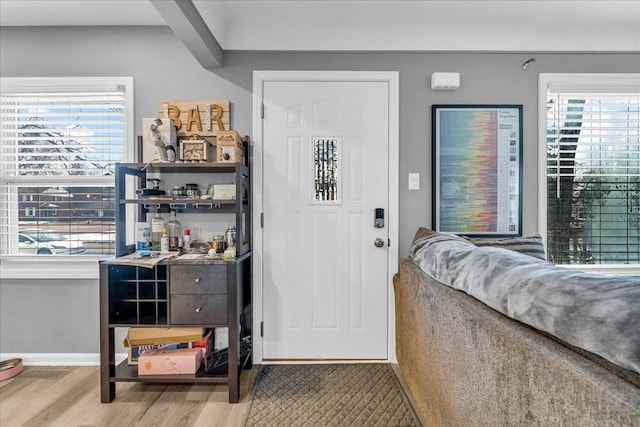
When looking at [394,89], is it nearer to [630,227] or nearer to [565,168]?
[565,168]

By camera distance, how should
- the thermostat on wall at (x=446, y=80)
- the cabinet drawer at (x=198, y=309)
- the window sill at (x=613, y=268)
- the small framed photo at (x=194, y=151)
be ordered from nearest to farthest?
the cabinet drawer at (x=198, y=309) → the small framed photo at (x=194, y=151) → the thermostat on wall at (x=446, y=80) → the window sill at (x=613, y=268)

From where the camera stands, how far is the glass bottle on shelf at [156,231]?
2238 mm

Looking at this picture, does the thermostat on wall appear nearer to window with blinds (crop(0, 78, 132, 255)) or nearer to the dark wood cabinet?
the dark wood cabinet

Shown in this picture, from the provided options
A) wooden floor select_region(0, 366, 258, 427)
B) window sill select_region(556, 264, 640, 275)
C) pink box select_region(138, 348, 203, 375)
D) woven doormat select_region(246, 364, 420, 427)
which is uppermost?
window sill select_region(556, 264, 640, 275)

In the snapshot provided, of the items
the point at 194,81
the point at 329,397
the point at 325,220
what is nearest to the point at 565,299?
the point at 329,397

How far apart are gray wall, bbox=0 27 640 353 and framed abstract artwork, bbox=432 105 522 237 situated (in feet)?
0.24

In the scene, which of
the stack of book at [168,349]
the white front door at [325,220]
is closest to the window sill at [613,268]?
the white front door at [325,220]

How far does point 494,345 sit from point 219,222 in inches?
74.3

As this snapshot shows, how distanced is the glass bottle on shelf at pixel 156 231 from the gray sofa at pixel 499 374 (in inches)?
65.5

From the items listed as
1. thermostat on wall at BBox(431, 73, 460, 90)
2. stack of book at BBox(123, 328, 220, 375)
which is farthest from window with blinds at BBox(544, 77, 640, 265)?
stack of book at BBox(123, 328, 220, 375)

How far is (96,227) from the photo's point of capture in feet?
7.97

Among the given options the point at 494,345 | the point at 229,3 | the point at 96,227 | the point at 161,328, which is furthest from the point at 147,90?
the point at 494,345

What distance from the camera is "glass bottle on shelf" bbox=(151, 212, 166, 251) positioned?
7.34 ft

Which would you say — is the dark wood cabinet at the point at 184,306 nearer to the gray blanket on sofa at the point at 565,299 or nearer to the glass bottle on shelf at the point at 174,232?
the glass bottle on shelf at the point at 174,232
